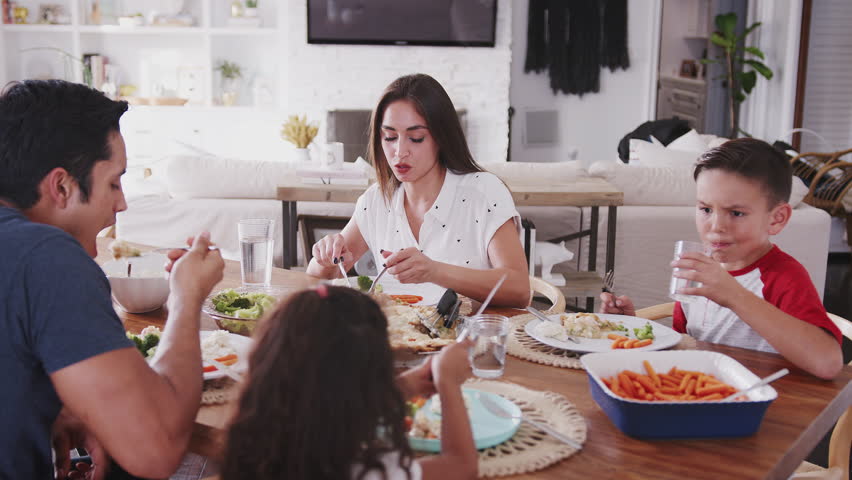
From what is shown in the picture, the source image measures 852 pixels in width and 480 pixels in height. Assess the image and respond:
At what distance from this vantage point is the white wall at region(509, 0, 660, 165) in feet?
23.8

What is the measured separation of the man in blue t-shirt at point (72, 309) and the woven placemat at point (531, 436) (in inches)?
15.7

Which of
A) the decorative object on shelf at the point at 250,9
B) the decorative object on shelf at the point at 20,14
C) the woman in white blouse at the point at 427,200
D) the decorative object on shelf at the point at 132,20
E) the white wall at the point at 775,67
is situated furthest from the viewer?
the white wall at the point at 775,67

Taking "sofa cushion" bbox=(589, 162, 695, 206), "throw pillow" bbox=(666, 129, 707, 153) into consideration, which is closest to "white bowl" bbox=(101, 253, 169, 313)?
"sofa cushion" bbox=(589, 162, 695, 206)

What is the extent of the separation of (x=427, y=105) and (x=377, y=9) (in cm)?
485

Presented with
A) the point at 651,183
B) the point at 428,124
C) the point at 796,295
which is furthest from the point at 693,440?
the point at 651,183

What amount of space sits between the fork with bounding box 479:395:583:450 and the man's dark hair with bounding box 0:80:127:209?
2.07ft

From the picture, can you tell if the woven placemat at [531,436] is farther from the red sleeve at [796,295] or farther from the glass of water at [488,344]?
Answer: the red sleeve at [796,295]

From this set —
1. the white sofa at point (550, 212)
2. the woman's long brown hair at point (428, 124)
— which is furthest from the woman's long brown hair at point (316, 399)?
the white sofa at point (550, 212)

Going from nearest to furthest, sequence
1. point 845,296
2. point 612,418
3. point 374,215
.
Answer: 1. point 612,418
2. point 374,215
3. point 845,296

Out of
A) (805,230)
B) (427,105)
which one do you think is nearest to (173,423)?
(427,105)

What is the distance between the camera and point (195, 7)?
664 cm

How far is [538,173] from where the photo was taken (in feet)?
12.8

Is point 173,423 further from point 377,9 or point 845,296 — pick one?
point 377,9

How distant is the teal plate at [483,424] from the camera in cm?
106
